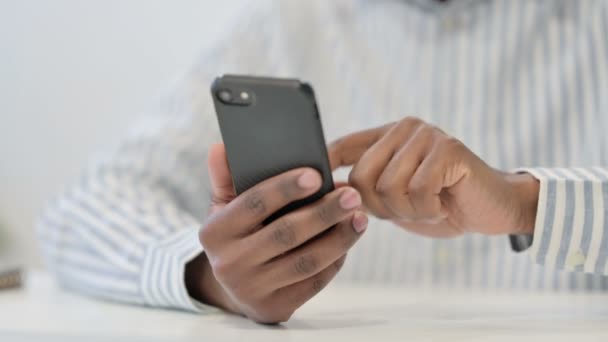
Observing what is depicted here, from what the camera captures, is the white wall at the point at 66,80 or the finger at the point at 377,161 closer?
the finger at the point at 377,161

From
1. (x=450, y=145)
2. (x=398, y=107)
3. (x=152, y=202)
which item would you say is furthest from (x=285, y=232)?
(x=398, y=107)

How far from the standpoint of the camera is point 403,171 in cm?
51

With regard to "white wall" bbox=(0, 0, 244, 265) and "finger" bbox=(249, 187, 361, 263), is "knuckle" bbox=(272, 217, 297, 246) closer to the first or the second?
"finger" bbox=(249, 187, 361, 263)

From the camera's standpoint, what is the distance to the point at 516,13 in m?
1.11

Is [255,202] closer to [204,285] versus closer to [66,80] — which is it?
[204,285]

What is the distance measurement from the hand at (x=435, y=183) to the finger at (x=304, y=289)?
0.05m

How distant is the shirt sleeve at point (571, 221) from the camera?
57cm

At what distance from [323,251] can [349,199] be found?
0.05m

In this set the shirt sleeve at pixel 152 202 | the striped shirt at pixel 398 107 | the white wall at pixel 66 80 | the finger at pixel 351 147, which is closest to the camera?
the finger at pixel 351 147

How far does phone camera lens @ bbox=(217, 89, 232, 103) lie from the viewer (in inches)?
19.6

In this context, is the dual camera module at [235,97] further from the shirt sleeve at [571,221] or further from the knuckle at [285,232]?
the shirt sleeve at [571,221]

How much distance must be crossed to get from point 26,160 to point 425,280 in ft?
3.13

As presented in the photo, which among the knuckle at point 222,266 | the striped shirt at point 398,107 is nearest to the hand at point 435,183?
the knuckle at point 222,266

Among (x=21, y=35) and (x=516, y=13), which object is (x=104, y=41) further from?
(x=516, y=13)
